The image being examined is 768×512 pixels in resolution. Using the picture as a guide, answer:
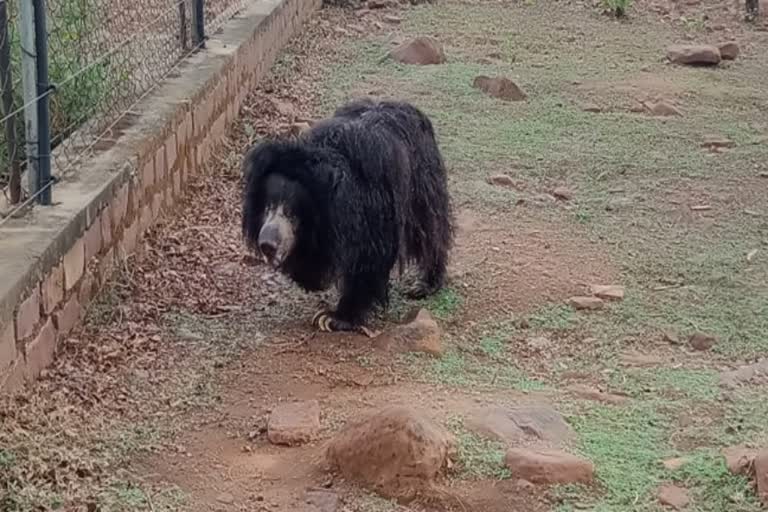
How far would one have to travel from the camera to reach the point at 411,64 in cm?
947

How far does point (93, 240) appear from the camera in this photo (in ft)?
14.6

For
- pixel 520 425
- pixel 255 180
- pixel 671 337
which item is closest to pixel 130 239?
pixel 255 180

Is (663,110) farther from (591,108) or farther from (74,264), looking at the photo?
(74,264)

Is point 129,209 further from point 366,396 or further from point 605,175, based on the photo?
point 605,175

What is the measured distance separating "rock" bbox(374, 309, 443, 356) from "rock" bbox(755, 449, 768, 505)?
129cm

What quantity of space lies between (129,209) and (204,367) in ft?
3.29

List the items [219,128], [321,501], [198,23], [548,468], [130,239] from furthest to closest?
1. [198,23]
2. [219,128]
3. [130,239]
4. [548,468]
5. [321,501]

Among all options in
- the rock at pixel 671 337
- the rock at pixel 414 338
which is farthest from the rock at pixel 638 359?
the rock at pixel 414 338

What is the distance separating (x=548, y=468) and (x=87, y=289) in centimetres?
176

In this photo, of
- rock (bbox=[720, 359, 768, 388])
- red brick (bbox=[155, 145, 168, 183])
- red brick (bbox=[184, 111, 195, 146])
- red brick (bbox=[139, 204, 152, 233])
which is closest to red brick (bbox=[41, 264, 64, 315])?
red brick (bbox=[139, 204, 152, 233])

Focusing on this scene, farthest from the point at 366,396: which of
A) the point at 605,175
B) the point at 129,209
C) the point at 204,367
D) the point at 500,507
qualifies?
the point at 605,175

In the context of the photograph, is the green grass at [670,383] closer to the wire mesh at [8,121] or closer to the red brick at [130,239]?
the red brick at [130,239]

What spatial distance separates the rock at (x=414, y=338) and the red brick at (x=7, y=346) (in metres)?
1.31

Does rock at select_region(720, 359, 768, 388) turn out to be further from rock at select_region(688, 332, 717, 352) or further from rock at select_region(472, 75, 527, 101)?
rock at select_region(472, 75, 527, 101)
